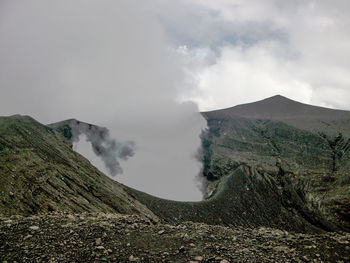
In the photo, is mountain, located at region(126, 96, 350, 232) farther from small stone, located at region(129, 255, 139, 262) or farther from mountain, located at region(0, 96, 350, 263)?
small stone, located at region(129, 255, 139, 262)

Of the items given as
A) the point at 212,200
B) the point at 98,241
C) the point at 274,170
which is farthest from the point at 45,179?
the point at 274,170

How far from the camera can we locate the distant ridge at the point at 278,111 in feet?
280

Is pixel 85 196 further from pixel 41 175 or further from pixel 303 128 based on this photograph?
pixel 303 128

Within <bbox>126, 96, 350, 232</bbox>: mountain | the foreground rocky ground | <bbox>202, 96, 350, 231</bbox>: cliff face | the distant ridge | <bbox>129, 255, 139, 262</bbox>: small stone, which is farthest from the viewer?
the distant ridge

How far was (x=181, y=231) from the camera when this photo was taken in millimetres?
11938

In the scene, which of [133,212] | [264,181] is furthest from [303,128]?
[133,212]

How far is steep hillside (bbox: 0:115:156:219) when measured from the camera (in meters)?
21.8

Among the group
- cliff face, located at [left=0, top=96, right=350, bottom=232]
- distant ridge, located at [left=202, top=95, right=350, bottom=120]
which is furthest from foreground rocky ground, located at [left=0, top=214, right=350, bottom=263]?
distant ridge, located at [left=202, top=95, right=350, bottom=120]

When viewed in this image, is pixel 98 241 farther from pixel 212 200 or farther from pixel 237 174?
pixel 237 174

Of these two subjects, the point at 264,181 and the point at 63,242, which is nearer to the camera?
the point at 63,242

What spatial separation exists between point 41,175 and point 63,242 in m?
18.2

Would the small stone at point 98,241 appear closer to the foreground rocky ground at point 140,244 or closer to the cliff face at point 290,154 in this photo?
the foreground rocky ground at point 140,244

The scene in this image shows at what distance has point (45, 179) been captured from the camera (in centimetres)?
2628

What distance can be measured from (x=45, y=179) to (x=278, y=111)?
82.3m
